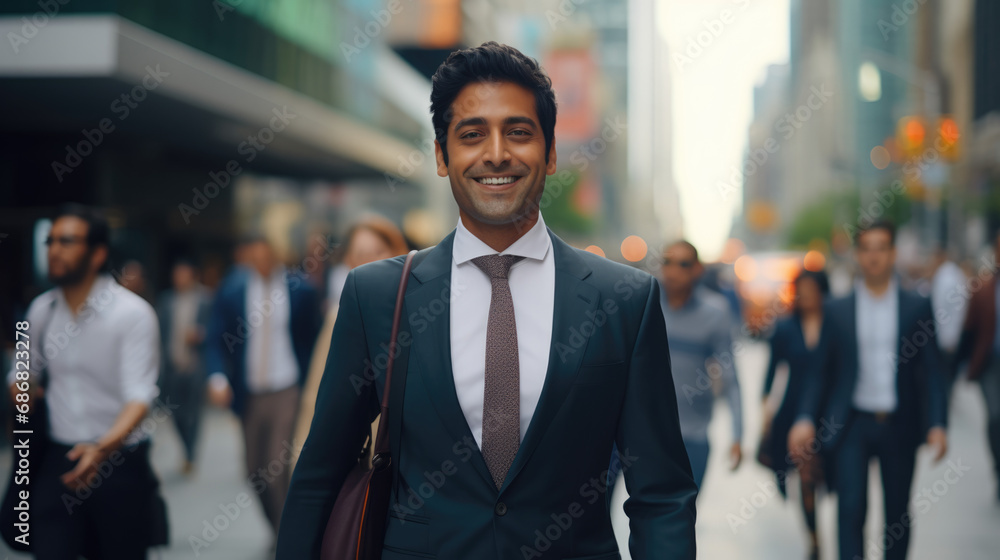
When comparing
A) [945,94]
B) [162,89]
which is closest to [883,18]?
[945,94]

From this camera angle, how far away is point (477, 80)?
95.3 inches

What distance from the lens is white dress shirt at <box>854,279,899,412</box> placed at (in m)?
5.71

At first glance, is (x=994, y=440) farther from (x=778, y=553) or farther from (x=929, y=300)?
(x=929, y=300)

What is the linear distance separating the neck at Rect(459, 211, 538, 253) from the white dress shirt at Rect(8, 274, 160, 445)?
2.65 meters

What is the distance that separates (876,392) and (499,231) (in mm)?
4051

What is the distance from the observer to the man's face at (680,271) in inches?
267

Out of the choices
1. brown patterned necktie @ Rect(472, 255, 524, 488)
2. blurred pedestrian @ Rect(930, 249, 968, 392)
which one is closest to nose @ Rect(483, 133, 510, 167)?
brown patterned necktie @ Rect(472, 255, 524, 488)

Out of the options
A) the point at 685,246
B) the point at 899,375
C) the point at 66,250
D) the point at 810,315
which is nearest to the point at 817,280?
the point at 810,315

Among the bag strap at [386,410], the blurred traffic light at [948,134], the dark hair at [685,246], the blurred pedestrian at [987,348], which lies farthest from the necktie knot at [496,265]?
the blurred traffic light at [948,134]

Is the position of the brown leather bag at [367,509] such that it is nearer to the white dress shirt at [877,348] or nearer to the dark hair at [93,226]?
the dark hair at [93,226]

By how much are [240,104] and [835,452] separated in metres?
13.2

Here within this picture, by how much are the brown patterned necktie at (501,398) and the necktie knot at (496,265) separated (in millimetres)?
118

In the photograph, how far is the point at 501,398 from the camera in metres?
2.31

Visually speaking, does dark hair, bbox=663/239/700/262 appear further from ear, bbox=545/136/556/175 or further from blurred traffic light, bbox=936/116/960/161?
blurred traffic light, bbox=936/116/960/161
